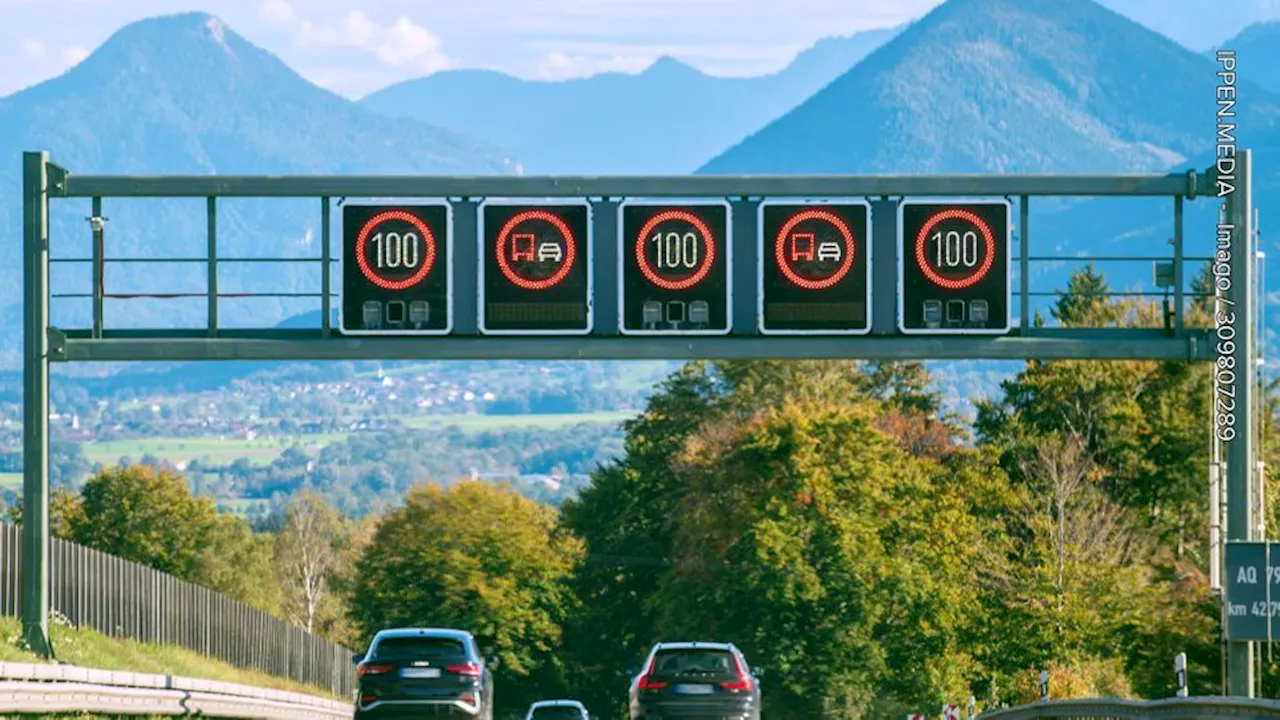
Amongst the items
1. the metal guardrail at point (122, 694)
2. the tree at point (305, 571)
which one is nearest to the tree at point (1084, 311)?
the tree at point (305, 571)

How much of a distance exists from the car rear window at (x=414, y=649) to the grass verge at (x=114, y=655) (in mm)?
3069

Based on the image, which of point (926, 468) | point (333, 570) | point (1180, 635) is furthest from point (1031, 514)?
point (333, 570)

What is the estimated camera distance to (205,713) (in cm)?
3169

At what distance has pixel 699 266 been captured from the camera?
96.0ft

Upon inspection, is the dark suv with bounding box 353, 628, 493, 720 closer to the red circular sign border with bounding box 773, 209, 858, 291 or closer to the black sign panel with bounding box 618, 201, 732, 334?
the black sign panel with bounding box 618, 201, 732, 334

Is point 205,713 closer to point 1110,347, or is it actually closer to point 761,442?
point 1110,347

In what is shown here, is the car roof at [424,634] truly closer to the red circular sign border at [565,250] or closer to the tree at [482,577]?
the red circular sign border at [565,250]

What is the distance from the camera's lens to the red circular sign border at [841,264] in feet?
96.0

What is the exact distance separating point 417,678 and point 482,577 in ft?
310

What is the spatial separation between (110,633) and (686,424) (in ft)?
236

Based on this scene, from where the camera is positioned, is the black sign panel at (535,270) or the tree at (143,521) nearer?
the black sign panel at (535,270)

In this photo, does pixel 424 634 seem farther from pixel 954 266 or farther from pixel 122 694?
pixel 954 266

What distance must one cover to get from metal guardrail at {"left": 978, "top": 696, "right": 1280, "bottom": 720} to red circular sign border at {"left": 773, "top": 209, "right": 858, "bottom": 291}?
546cm

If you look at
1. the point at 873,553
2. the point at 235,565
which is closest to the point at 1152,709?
the point at 873,553
